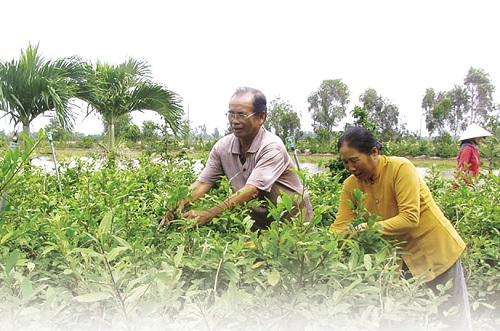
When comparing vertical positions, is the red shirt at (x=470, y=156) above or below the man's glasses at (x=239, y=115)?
below

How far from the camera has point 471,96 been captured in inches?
1414

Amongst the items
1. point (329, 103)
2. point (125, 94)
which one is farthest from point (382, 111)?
point (125, 94)

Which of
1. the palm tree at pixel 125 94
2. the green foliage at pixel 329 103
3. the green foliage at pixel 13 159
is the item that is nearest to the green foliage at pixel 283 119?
the green foliage at pixel 329 103

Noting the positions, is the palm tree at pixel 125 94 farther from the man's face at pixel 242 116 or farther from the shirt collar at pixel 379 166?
the shirt collar at pixel 379 166

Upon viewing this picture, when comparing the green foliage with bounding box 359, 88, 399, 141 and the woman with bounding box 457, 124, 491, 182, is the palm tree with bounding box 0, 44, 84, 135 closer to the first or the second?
the woman with bounding box 457, 124, 491, 182

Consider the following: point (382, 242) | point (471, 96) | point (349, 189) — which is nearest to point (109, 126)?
point (349, 189)

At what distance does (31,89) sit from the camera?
23.0 feet

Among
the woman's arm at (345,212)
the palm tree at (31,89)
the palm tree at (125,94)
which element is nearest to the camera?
the woman's arm at (345,212)

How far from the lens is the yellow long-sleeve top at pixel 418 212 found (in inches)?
84.3

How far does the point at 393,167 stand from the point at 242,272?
0.99 m

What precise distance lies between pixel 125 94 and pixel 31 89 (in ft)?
5.49

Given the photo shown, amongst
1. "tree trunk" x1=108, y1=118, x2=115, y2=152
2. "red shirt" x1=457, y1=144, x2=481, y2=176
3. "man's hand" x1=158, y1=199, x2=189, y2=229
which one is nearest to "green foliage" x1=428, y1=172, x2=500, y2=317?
"man's hand" x1=158, y1=199, x2=189, y2=229

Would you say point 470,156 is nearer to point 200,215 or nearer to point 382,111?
point 200,215

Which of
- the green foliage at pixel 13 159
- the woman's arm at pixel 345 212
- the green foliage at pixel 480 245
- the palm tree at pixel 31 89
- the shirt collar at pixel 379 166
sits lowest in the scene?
the green foliage at pixel 480 245
